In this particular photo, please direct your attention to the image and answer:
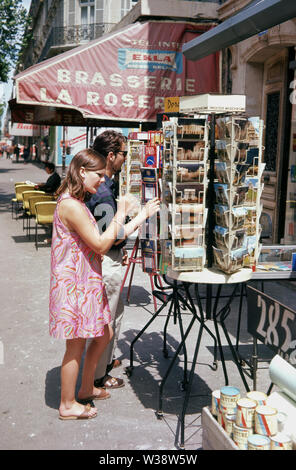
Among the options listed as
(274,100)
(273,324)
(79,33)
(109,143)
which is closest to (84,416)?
(273,324)

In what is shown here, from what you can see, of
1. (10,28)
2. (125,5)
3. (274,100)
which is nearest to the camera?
(274,100)

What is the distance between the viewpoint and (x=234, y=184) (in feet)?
11.3

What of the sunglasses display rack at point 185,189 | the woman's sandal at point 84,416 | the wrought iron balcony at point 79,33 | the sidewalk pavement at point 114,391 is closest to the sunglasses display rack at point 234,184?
the sunglasses display rack at point 185,189

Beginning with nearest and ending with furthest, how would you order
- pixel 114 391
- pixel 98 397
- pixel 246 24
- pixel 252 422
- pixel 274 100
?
pixel 252 422 → pixel 98 397 → pixel 114 391 → pixel 246 24 → pixel 274 100

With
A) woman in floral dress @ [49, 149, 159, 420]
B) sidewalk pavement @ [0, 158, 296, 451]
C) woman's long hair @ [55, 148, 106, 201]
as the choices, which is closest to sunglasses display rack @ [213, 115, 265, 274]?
woman in floral dress @ [49, 149, 159, 420]

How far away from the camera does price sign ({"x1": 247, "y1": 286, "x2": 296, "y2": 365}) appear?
128 inches

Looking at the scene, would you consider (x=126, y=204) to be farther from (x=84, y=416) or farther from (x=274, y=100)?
(x=274, y=100)

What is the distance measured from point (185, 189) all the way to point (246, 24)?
94.5 inches

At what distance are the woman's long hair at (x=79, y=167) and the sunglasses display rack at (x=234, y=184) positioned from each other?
32.8 inches

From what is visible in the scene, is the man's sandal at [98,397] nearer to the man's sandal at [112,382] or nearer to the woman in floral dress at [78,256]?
the man's sandal at [112,382]

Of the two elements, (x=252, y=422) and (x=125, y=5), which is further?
(x=125, y=5)

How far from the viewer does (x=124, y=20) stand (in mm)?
10258

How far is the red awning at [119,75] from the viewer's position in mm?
7367

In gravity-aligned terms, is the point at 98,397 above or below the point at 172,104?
below
